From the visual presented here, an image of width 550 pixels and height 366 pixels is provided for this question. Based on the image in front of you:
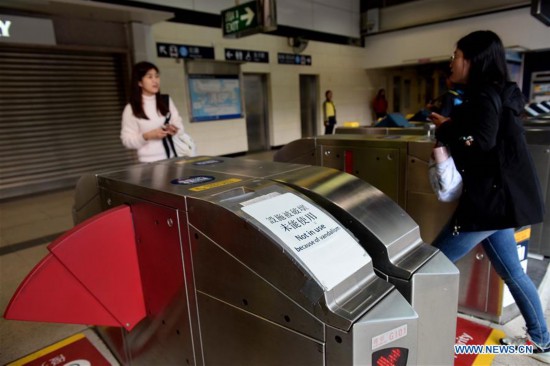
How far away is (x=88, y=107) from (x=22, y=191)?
158cm

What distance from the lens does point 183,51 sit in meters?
6.84

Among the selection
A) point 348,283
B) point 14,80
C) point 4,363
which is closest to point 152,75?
point 4,363

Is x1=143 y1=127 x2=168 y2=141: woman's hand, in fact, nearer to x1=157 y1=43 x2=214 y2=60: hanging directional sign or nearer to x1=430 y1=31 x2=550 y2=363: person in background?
x1=430 y1=31 x2=550 y2=363: person in background

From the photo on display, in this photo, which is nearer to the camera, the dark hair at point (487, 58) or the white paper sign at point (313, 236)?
the white paper sign at point (313, 236)

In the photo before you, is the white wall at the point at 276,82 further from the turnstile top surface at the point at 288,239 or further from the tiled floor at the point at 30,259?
the turnstile top surface at the point at 288,239

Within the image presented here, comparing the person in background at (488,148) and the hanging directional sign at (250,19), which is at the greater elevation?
the hanging directional sign at (250,19)

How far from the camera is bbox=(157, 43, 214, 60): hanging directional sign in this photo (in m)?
6.57

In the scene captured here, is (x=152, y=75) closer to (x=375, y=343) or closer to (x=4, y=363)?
(x=4, y=363)

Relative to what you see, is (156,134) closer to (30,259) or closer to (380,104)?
(30,259)

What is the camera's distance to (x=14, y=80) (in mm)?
5234

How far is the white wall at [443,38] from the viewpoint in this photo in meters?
8.52

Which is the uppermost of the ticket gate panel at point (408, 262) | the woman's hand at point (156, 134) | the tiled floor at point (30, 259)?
the woman's hand at point (156, 134)

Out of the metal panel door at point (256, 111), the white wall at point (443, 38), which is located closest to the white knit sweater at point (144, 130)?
the metal panel door at point (256, 111)

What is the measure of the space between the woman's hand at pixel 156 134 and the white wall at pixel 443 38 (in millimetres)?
9155
